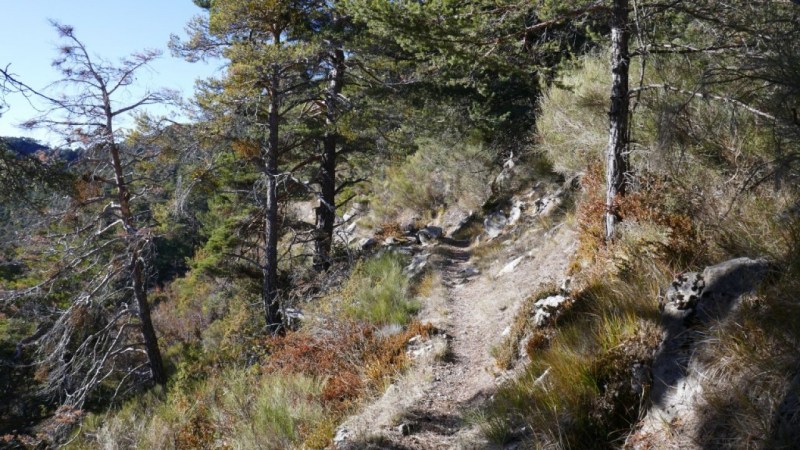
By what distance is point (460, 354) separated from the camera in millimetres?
6840

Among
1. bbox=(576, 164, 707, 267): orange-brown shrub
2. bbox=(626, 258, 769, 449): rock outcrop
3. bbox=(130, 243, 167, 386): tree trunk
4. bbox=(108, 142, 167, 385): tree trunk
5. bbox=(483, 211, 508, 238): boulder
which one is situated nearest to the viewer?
bbox=(626, 258, 769, 449): rock outcrop

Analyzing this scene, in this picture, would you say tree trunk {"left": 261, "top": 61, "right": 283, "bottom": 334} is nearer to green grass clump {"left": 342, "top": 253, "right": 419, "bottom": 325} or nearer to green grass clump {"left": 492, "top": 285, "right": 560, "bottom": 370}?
green grass clump {"left": 342, "top": 253, "right": 419, "bottom": 325}

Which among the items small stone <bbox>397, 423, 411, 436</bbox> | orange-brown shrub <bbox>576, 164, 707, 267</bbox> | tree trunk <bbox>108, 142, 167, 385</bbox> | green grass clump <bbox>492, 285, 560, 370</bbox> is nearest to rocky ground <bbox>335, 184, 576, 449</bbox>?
small stone <bbox>397, 423, 411, 436</bbox>

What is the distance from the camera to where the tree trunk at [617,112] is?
5.72m

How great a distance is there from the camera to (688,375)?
3.28m

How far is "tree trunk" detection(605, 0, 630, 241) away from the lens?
5.72m

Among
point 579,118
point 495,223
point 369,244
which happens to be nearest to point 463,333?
point 579,118

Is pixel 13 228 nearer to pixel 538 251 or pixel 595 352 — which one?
pixel 538 251

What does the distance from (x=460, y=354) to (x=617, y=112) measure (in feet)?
12.4

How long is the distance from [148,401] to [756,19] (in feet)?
39.0

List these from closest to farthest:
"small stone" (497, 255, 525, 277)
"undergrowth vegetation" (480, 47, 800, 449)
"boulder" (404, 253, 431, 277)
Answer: "undergrowth vegetation" (480, 47, 800, 449), "small stone" (497, 255, 525, 277), "boulder" (404, 253, 431, 277)

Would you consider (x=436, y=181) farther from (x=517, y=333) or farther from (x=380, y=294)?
(x=517, y=333)

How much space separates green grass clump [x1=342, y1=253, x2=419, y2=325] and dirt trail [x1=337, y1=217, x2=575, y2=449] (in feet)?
1.64

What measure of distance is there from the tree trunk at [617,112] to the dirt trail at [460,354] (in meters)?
1.44
